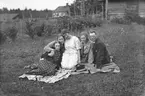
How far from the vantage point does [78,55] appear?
20.0 ft

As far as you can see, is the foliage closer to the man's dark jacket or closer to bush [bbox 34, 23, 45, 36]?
bush [bbox 34, 23, 45, 36]

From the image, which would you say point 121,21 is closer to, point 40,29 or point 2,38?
point 40,29

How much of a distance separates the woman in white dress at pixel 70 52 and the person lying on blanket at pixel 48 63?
205 mm

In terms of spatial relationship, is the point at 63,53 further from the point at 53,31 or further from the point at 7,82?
the point at 53,31

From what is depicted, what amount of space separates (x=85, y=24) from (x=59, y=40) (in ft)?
30.3

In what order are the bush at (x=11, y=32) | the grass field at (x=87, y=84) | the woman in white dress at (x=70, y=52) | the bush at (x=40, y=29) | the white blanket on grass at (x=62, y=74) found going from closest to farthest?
the grass field at (x=87, y=84), the white blanket on grass at (x=62, y=74), the woman in white dress at (x=70, y=52), the bush at (x=11, y=32), the bush at (x=40, y=29)

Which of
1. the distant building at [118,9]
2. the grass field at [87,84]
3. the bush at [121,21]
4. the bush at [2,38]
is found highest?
the distant building at [118,9]

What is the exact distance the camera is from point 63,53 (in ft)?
20.4

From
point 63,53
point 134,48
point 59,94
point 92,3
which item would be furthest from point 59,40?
point 92,3

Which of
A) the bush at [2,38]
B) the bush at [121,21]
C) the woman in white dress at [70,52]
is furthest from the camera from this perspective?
the bush at [121,21]

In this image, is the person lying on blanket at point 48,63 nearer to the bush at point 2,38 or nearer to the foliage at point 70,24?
the bush at point 2,38

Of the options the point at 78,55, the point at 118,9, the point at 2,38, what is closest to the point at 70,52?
the point at 78,55

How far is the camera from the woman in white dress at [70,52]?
235 inches

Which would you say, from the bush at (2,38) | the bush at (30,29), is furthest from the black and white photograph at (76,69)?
the bush at (30,29)
